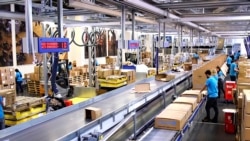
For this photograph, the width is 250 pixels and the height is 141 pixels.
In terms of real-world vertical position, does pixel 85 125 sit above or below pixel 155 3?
below

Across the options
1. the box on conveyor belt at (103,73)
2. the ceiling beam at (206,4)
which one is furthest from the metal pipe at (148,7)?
the box on conveyor belt at (103,73)

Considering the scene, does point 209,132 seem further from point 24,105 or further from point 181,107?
point 24,105

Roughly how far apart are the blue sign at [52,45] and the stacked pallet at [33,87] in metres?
8.08

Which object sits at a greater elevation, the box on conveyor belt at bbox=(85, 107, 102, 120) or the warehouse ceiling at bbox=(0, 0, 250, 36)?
the warehouse ceiling at bbox=(0, 0, 250, 36)

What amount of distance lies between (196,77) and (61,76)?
4.84m

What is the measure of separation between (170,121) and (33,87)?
8585 millimetres

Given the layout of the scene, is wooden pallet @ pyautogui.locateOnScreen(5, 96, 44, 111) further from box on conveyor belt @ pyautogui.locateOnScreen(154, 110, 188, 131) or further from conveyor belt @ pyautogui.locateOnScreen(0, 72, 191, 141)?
box on conveyor belt @ pyautogui.locateOnScreen(154, 110, 188, 131)

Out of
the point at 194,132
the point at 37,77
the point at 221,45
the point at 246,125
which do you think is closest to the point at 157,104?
the point at 194,132

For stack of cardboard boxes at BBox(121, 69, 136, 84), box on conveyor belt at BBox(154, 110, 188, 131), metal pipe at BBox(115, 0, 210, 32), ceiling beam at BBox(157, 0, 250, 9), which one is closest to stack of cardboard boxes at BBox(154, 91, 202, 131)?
box on conveyor belt at BBox(154, 110, 188, 131)

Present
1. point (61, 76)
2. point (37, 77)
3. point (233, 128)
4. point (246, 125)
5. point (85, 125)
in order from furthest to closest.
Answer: point (37, 77), point (61, 76), point (233, 128), point (246, 125), point (85, 125)

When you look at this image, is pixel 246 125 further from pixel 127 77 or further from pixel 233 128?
pixel 127 77

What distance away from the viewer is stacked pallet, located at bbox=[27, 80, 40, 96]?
1116 cm

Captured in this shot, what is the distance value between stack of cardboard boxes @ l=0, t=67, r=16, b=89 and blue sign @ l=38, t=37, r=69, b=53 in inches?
281

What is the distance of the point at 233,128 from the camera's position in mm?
6203
